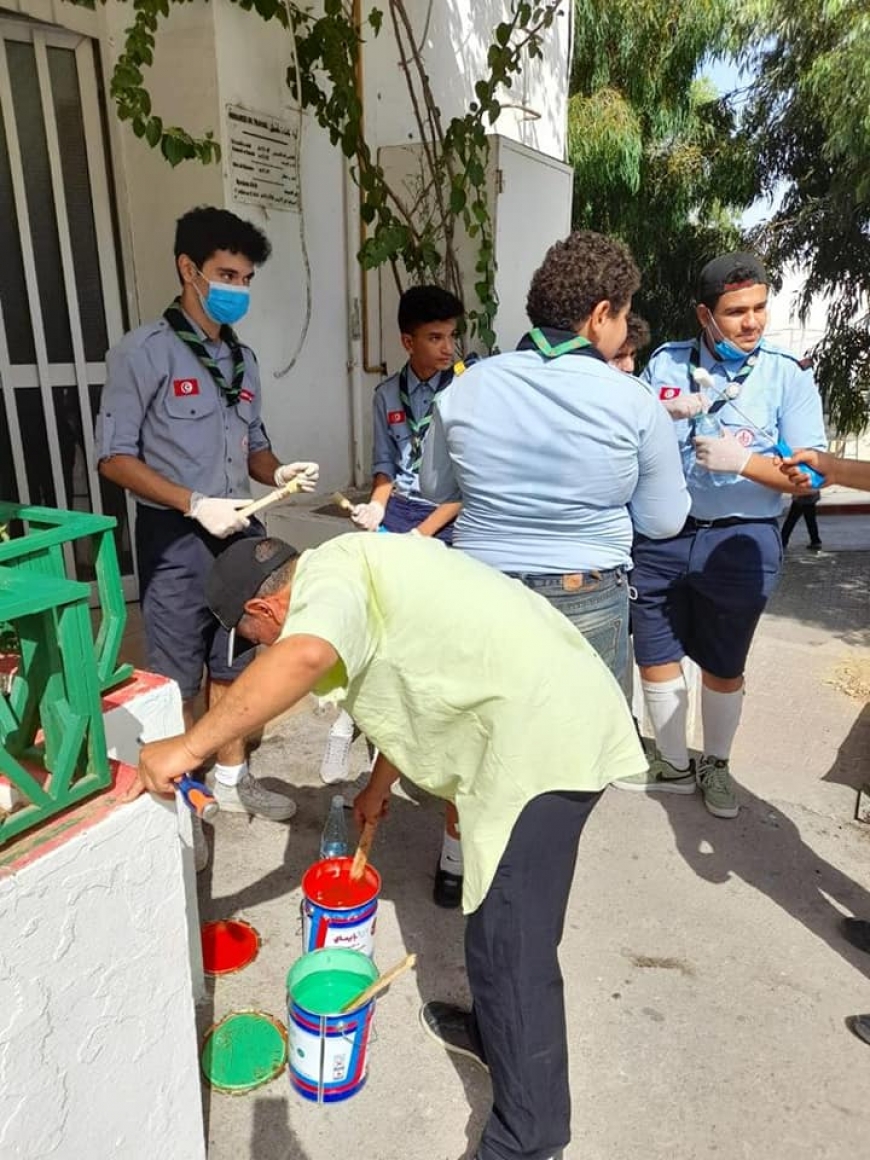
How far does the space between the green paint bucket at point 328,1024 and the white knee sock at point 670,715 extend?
1618 mm

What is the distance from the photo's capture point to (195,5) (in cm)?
358

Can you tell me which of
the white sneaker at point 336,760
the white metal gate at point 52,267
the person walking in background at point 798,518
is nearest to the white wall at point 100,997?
→ the white sneaker at point 336,760

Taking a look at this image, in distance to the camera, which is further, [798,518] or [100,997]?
[798,518]

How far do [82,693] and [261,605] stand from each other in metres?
0.33

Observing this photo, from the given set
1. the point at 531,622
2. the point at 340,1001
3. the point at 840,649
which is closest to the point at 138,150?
the point at 531,622

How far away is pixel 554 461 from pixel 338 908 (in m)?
1.21

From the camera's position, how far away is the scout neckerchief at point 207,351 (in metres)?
2.60

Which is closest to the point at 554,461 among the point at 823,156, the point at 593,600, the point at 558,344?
the point at 558,344

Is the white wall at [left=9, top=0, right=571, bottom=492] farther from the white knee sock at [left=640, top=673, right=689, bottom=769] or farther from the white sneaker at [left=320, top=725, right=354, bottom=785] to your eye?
the white knee sock at [left=640, top=673, right=689, bottom=769]

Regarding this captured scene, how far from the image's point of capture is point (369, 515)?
323 cm

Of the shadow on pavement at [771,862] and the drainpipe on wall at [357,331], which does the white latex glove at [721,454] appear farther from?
the drainpipe on wall at [357,331]

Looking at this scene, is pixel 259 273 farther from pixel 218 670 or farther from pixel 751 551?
pixel 751 551

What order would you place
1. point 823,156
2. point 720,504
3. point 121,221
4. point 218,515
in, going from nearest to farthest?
point 218,515, point 720,504, point 121,221, point 823,156

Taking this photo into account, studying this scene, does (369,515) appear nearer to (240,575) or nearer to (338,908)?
(338,908)
